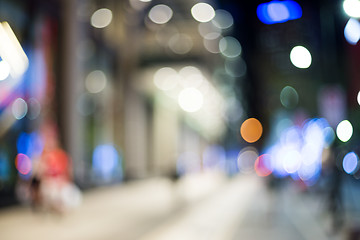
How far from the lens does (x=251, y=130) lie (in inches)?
1602

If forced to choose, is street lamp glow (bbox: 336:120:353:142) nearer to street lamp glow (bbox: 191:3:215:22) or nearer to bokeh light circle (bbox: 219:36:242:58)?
street lamp glow (bbox: 191:3:215:22)

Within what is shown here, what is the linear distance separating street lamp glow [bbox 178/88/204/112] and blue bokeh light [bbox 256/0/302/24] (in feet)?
75.0

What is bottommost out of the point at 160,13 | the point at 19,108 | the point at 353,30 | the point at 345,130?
the point at 345,130

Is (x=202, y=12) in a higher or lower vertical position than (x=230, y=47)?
lower

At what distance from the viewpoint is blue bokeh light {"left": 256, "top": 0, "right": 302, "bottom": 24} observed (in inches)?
184

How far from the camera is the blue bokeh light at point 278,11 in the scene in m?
4.67

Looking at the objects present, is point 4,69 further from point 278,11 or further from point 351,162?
point 351,162

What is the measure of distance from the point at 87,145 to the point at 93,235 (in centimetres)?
1425

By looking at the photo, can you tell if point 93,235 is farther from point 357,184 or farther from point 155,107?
point 155,107

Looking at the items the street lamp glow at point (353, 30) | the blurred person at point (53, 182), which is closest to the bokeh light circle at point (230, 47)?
the blurred person at point (53, 182)

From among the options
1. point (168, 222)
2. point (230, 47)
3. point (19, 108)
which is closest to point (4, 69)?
point (168, 222)

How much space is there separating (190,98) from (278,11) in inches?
932

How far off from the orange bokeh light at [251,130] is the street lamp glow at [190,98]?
1109 cm

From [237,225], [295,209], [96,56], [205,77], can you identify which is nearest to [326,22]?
[237,225]
